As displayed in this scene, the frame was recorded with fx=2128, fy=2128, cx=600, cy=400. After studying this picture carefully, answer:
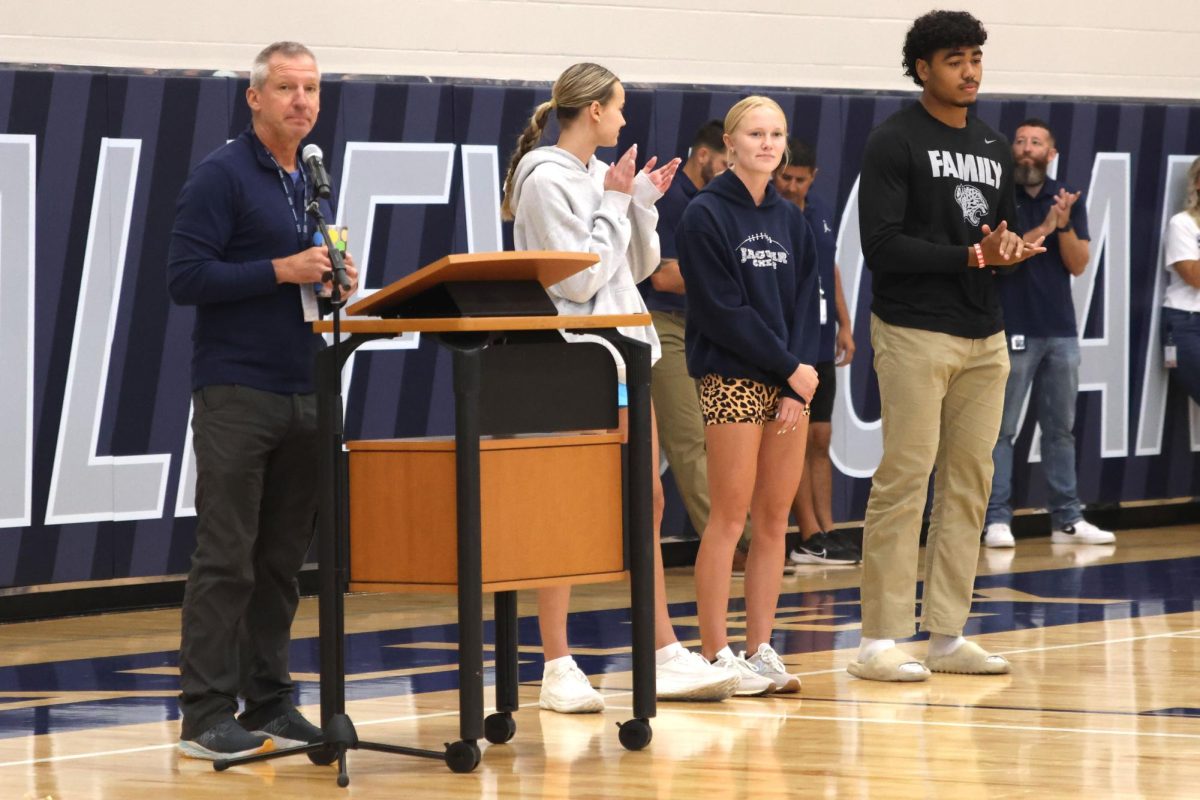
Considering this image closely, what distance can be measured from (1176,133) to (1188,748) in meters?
7.12

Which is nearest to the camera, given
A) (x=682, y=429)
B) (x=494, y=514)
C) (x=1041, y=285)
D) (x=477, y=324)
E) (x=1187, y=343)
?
(x=477, y=324)

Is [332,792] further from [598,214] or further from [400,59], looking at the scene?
[400,59]

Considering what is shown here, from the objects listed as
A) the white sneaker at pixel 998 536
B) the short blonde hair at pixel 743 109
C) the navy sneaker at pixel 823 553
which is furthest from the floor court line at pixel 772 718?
the white sneaker at pixel 998 536

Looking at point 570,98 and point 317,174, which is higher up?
point 570,98

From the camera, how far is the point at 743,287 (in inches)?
245

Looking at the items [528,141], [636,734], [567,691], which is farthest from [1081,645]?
[528,141]

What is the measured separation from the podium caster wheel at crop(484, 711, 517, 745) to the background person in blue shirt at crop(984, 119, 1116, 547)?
5.56 metres

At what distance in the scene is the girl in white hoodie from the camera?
18.8 ft

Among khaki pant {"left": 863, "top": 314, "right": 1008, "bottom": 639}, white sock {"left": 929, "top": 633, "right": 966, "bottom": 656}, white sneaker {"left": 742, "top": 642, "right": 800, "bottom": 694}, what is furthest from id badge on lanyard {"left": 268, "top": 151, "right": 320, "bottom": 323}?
white sock {"left": 929, "top": 633, "right": 966, "bottom": 656}

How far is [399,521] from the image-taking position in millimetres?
5102

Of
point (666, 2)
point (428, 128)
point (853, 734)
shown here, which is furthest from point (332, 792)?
point (666, 2)

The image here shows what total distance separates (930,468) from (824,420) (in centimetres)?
358

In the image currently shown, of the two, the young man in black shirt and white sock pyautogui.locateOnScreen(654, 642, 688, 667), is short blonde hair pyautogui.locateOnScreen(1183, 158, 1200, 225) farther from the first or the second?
white sock pyautogui.locateOnScreen(654, 642, 688, 667)

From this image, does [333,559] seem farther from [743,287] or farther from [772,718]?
[743,287]
